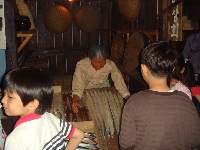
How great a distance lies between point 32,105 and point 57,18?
22.5 feet

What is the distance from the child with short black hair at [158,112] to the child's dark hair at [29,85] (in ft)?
2.02

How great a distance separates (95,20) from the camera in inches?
339

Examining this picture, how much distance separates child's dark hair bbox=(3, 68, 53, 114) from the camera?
5.44 ft

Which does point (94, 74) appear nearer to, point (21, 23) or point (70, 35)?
point (21, 23)

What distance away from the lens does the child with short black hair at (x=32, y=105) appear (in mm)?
1604

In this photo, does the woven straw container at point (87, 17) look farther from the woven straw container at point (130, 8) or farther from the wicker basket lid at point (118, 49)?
the woven straw container at point (130, 8)

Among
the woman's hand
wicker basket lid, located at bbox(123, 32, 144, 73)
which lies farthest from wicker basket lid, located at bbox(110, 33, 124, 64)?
the woman's hand

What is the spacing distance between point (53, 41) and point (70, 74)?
4.58 feet

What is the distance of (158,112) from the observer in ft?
6.04

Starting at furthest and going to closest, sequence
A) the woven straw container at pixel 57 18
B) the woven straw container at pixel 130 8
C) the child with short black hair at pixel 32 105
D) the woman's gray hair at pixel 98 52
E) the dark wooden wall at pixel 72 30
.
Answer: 1. the dark wooden wall at pixel 72 30
2. the woven straw container at pixel 57 18
3. the woven straw container at pixel 130 8
4. the woman's gray hair at pixel 98 52
5. the child with short black hair at pixel 32 105

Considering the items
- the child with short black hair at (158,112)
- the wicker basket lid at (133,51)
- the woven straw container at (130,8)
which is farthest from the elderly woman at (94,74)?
the woven straw container at (130,8)

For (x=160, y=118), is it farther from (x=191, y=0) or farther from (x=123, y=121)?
(x=191, y=0)

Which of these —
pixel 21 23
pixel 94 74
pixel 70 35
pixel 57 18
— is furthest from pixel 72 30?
pixel 94 74

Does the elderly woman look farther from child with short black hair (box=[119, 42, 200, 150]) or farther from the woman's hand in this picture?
child with short black hair (box=[119, 42, 200, 150])
